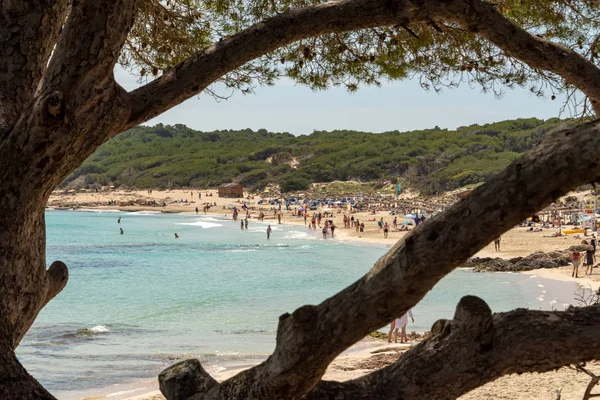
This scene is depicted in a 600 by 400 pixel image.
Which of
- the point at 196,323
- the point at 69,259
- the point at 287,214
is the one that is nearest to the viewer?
the point at 196,323

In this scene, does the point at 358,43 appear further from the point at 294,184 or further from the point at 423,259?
the point at 294,184

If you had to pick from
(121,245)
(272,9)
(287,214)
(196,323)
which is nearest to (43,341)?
(196,323)

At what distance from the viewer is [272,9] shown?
510 centimetres

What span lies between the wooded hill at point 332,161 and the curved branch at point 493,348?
52.3 m

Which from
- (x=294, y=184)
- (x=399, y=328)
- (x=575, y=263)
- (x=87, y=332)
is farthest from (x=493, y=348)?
(x=294, y=184)

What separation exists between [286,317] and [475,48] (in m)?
3.88

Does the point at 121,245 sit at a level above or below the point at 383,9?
below

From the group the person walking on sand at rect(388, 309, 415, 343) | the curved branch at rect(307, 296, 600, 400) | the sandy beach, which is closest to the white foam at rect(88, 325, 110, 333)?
the sandy beach

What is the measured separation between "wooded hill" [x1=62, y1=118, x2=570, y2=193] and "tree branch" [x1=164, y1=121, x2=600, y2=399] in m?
52.4

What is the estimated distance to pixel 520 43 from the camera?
342 cm

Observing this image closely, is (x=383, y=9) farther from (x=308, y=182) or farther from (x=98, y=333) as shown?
(x=308, y=182)

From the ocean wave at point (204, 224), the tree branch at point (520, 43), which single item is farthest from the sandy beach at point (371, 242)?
the tree branch at point (520, 43)

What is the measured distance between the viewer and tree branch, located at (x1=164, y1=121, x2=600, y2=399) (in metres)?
1.73

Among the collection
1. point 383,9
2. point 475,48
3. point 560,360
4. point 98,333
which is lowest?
point 98,333
